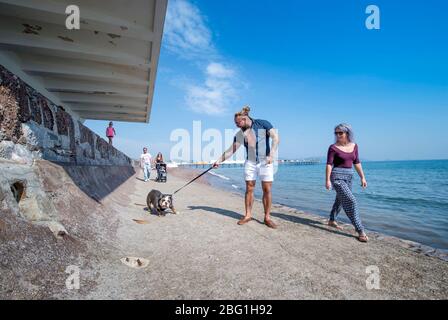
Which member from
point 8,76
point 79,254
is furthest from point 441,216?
point 8,76

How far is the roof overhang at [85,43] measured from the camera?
4535mm

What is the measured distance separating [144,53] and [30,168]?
495 cm

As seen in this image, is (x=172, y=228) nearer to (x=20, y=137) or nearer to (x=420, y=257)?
(x=20, y=137)

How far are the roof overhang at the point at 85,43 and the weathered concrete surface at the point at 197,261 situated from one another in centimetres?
350

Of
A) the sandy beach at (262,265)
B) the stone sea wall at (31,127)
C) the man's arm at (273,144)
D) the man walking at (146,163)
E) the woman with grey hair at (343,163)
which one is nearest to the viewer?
the sandy beach at (262,265)

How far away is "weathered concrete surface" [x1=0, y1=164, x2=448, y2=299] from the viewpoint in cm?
190

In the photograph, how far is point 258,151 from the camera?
173 inches

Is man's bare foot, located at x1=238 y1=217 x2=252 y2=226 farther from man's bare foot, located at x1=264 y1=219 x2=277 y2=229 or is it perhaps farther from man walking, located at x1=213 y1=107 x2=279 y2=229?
man's bare foot, located at x1=264 y1=219 x2=277 y2=229

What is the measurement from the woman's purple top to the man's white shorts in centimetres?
109

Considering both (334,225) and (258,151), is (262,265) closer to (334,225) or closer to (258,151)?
(258,151)

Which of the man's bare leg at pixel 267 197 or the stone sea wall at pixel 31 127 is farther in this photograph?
the man's bare leg at pixel 267 197

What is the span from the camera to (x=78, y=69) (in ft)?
23.4

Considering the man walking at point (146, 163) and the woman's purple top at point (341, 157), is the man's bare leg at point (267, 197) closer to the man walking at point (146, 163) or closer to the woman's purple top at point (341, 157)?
the woman's purple top at point (341, 157)

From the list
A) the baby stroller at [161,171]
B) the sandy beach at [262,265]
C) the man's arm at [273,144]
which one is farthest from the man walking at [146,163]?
the man's arm at [273,144]
